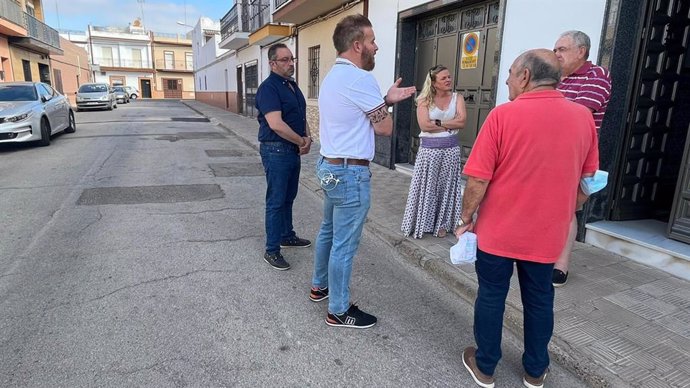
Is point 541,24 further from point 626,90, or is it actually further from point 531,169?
point 531,169

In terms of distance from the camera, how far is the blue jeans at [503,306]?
227 centimetres

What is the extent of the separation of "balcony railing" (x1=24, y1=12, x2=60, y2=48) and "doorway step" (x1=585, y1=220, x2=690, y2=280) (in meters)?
26.1

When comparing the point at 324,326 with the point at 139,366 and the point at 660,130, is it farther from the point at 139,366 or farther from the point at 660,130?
the point at 660,130

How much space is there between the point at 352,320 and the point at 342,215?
2.54 ft

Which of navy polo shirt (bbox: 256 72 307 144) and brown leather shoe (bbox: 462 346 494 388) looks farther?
navy polo shirt (bbox: 256 72 307 144)

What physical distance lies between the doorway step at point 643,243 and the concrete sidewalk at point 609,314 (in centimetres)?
9

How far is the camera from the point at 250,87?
824 inches

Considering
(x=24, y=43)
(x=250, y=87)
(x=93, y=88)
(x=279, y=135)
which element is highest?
(x=24, y=43)

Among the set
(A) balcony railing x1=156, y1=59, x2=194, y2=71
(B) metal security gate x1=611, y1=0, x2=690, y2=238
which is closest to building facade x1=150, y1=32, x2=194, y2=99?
(A) balcony railing x1=156, y1=59, x2=194, y2=71

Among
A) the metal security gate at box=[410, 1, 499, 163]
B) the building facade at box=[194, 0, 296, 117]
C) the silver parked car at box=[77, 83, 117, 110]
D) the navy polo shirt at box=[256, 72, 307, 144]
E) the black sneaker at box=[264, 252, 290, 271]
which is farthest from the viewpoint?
the silver parked car at box=[77, 83, 117, 110]

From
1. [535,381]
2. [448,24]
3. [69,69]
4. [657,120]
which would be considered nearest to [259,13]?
[448,24]

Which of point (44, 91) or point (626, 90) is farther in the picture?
point (44, 91)

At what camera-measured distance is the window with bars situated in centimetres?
1234

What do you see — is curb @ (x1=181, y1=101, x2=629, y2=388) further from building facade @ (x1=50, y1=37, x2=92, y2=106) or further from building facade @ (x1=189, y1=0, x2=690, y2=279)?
building facade @ (x1=50, y1=37, x2=92, y2=106)
